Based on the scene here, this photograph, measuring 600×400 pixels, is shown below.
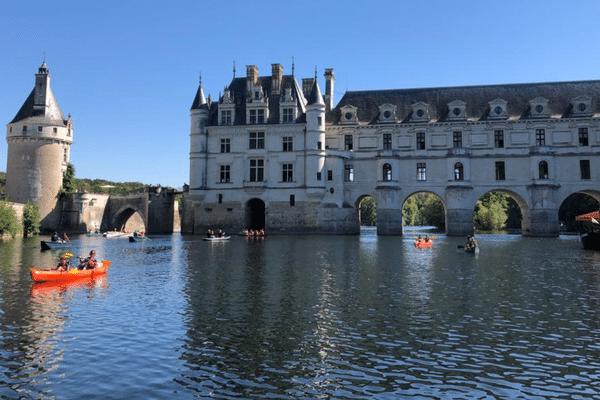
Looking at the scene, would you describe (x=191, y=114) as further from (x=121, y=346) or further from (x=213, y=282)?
Answer: (x=121, y=346)

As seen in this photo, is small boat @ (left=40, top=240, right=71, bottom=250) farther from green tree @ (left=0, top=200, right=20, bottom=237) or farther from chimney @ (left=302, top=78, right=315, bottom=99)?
chimney @ (left=302, top=78, right=315, bottom=99)

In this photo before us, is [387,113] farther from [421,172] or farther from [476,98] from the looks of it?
[476,98]

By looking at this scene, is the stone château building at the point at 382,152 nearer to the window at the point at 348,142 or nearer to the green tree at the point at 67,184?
the window at the point at 348,142

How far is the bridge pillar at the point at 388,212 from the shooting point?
60406 mm

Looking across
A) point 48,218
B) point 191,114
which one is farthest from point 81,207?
point 191,114

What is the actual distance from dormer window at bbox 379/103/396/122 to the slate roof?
1.03 meters

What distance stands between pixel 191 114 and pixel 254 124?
886 cm

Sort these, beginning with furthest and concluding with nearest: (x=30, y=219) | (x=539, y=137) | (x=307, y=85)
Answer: (x=307, y=85) < (x=30, y=219) < (x=539, y=137)

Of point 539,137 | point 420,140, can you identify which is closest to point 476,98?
point 539,137

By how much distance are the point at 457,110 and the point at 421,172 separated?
8856mm

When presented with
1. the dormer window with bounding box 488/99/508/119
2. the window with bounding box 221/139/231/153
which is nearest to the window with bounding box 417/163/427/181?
Answer: the dormer window with bounding box 488/99/508/119

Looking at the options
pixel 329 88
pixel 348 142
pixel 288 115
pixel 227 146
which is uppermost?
pixel 329 88

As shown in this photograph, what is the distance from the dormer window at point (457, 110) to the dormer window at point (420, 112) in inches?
109

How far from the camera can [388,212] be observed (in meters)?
60.6
